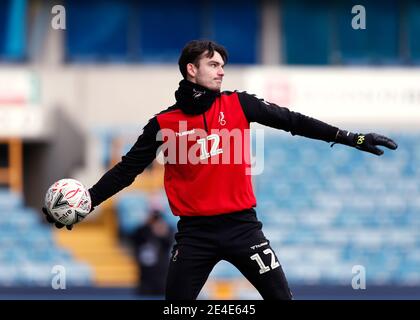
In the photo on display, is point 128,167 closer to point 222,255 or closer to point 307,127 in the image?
point 222,255

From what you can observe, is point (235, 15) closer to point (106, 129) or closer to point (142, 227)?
point (106, 129)

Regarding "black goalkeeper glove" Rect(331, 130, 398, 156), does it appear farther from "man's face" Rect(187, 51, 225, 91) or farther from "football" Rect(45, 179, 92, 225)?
"football" Rect(45, 179, 92, 225)

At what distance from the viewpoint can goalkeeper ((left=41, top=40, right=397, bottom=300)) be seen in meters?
6.89

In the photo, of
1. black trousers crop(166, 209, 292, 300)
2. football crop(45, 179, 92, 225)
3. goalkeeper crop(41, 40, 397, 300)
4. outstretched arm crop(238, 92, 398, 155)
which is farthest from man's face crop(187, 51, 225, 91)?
football crop(45, 179, 92, 225)

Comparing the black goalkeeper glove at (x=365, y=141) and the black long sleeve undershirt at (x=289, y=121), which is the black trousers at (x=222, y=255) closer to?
the black long sleeve undershirt at (x=289, y=121)

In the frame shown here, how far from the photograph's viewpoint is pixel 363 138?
7.01m

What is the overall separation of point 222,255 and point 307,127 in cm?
99

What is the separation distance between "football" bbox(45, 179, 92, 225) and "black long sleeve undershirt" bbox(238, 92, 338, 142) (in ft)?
3.99

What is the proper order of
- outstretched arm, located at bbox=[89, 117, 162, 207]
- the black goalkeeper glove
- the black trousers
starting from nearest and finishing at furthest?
the black trousers
the black goalkeeper glove
outstretched arm, located at bbox=[89, 117, 162, 207]

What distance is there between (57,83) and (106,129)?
52.5 inches

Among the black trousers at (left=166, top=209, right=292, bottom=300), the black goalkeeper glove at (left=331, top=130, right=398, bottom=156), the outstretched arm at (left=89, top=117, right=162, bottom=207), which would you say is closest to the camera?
the black trousers at (left=166, top=209, right=292, bottom=300)

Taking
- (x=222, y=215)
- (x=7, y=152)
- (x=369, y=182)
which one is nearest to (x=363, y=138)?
(x=222, y=215)

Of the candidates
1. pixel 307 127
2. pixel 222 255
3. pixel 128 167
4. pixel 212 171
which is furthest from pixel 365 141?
pixel 128 167

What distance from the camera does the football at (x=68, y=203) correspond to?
23.5 feet
